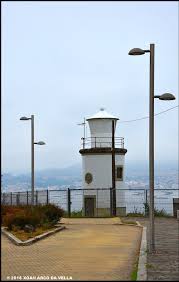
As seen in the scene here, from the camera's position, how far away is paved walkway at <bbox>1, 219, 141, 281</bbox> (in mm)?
10992

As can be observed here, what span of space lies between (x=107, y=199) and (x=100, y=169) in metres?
2.14

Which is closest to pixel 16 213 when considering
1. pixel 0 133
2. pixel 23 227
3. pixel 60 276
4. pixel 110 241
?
pixel 23 227

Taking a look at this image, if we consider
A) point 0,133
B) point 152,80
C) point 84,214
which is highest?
point 152,80

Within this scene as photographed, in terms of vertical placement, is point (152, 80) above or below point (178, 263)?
above

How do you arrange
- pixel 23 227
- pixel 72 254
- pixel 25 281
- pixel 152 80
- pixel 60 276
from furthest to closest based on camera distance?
pixel 23 227 → pixel 152 80 → pixel 72 254 → pixel 60 276 → pixel 25 281

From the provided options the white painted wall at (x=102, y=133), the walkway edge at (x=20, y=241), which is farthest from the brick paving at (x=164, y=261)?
the white painted wall at (x=102, y=133)

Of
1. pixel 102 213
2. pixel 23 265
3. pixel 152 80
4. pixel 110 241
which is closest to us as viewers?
pixel 23 265

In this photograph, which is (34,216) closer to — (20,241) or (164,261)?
(20,241)

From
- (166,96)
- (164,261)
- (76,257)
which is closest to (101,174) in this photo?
(166,96)

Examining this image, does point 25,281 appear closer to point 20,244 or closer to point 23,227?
point 20,244

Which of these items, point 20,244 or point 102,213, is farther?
point 102,213

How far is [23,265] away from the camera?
12.1 m

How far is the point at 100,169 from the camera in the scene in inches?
1545

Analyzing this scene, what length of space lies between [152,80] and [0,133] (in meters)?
11.7
